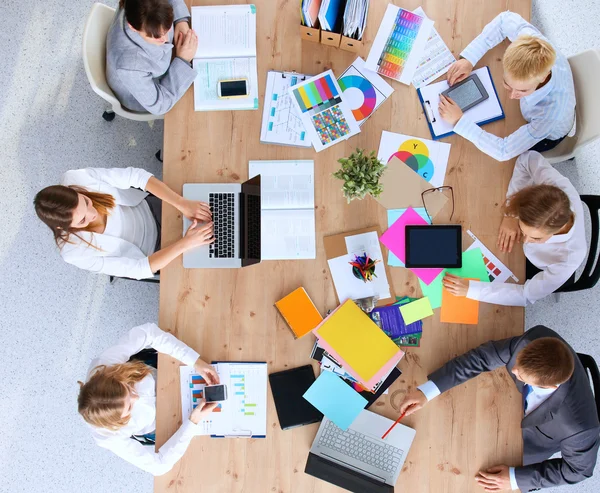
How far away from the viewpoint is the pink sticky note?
71.9 inches

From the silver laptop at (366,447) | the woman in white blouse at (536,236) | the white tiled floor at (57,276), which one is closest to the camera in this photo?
the woman in white blouse at (536,236)

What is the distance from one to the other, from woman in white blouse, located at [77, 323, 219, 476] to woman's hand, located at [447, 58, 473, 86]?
1.42 metres

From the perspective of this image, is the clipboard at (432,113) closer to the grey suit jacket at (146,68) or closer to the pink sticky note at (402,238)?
the pink sticky note at (402,238)

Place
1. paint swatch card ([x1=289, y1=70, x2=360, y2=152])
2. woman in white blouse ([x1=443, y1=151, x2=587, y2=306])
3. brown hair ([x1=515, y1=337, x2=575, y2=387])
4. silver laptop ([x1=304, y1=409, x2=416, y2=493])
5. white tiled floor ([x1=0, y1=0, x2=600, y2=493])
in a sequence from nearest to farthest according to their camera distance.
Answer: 1. brown hair ([x1=515, y1=337, x2=575, y2=387])
2. woman in white blouse ([x1=443, y1=151, x2=587, y2=306])
3. silver laptop ([x1=304, y1=409, x2=416, y2=493])
4. paint swatch card ([x1=289, y1=70, x2=360, y2=152])
5. white tiled floor ([x1=0, y1=0, x2=600, y2=493])

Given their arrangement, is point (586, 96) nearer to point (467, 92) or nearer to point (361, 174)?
point (467, 92)

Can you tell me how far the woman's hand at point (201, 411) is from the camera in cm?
174

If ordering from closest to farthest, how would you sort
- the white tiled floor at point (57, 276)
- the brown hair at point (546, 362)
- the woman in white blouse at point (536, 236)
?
the brown hair at point (546, 362) → the woman in white blouse at point (536, 236) → the white tiled floor at point (57, 276)

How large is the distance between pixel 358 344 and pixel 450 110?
3.09ft

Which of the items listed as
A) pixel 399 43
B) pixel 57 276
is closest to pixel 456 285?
pixel 399 43

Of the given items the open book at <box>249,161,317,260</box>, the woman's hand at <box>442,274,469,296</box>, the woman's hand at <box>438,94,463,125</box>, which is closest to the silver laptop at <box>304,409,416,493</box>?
the woman's hand at <box>442,274,469,296</box>

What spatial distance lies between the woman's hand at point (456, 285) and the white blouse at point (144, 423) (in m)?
0.96

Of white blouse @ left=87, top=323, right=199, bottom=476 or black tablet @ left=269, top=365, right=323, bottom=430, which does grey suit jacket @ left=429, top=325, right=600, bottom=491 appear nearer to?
black tablet @ left=269, top=365, right=323, bottom=430

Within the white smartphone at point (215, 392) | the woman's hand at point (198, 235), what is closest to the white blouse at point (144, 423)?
the white smartphone at point (215, 392)

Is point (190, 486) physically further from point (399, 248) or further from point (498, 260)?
point (498, 260)
